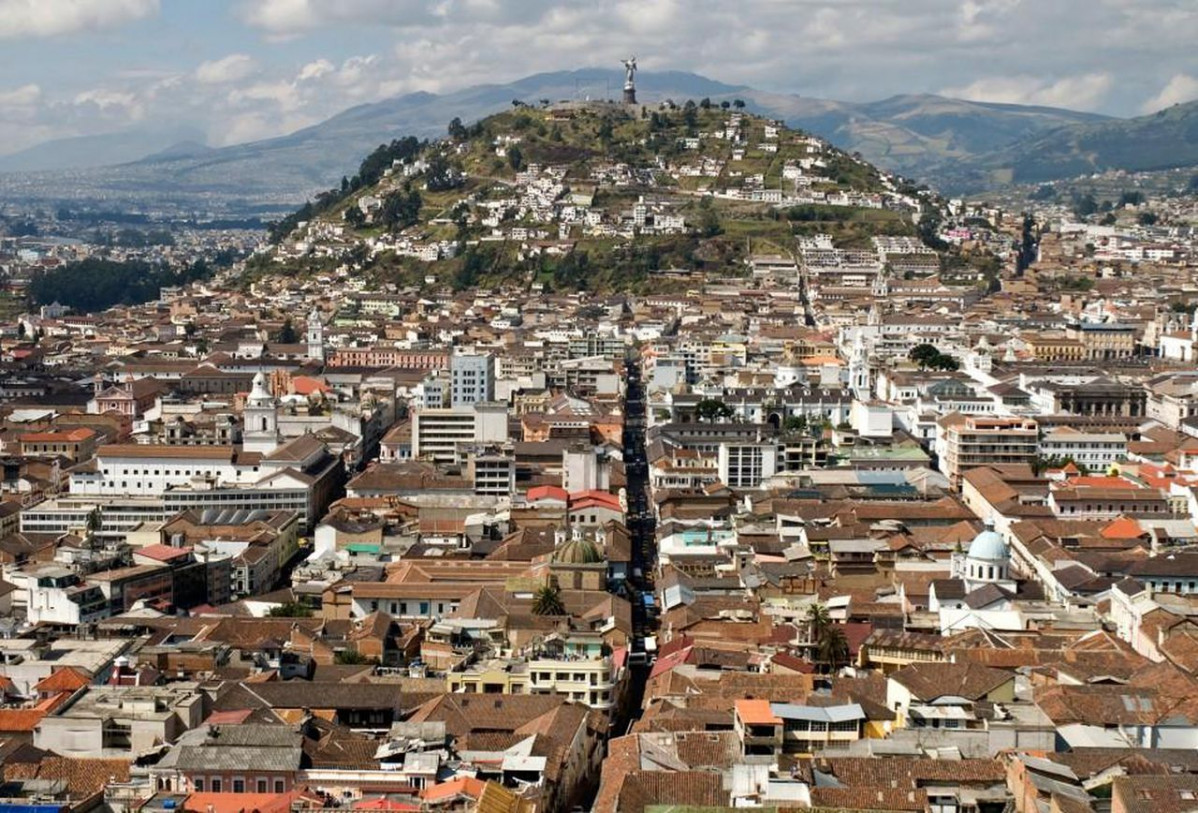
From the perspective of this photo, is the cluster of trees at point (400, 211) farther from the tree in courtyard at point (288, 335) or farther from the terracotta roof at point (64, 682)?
the terracotta roof at point (64, 682)

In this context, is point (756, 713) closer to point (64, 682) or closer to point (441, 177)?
point (64, 682)

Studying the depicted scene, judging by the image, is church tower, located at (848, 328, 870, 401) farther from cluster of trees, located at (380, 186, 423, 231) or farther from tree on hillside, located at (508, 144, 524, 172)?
tree on hillside, located at (508, 144, 524, 172)

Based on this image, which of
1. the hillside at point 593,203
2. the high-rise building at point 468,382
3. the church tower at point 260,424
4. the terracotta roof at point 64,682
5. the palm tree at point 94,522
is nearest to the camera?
the terracotta roof at point 64,682

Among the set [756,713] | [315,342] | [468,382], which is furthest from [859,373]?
[756,713]

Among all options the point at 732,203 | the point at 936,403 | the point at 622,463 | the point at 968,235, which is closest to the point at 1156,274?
the point at 968,235

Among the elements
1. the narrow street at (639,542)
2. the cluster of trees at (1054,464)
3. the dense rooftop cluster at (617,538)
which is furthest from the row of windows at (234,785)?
the cluster of trees at (1054,464)

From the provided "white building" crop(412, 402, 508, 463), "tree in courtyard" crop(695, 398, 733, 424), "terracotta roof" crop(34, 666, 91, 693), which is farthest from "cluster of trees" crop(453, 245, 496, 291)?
"terracotta roof" crop(34, 666, 91, 693)

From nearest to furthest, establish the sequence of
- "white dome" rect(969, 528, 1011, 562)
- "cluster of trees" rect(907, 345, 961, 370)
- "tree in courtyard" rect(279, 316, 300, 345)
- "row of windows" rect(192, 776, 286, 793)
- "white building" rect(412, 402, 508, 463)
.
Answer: "row of windows" rect(192, 776, 286, 793), "white dome" rect(969, 528, 1011, 562), "white building" rect(412, 402, 508, 463), "cluster of trees" rect(907, 345, 961, 370), "tree in courtyard" rect(279, 316, 300, 345)
